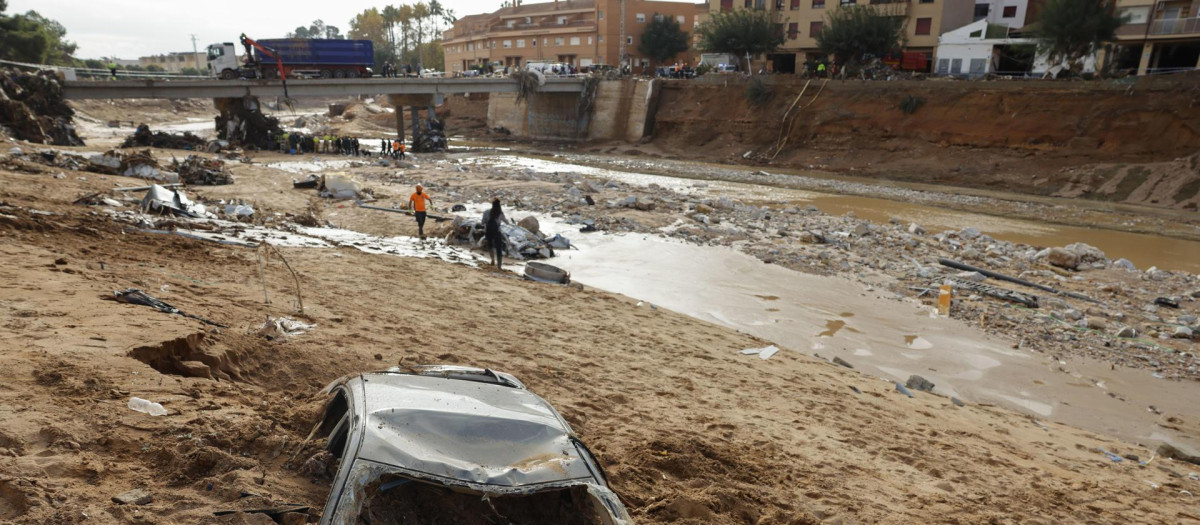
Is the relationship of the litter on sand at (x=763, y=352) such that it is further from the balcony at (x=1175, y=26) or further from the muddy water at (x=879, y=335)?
the balcony at (x=1175, y=26)

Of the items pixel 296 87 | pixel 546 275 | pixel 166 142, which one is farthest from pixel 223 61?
pixel 546 275

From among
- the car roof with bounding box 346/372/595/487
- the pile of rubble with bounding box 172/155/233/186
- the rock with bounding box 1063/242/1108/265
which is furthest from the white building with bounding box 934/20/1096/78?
the car roof with bounding box 346/372/595/487

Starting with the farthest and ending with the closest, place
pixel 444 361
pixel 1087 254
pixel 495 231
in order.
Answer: pixel 1087 254 → pixel 495 231 → pixel 444 361

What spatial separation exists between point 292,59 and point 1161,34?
4893 cm

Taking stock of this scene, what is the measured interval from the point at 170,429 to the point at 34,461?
0.75 m

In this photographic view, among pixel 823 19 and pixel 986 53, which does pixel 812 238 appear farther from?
pixel 823 19

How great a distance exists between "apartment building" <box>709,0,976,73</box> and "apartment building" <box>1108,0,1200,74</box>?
31.1 feet

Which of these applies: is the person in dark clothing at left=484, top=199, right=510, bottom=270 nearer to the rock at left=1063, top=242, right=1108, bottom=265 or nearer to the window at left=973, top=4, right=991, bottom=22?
the rock at left=1063, top=242, right=1108, bottom=265

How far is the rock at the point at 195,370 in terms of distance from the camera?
579cm

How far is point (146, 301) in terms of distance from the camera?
7242mm

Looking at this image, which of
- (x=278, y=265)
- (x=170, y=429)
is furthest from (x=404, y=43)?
Result: (x=170, y=429)

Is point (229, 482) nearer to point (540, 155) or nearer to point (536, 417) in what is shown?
point (536, 417)

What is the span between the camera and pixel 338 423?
3959 millimetres

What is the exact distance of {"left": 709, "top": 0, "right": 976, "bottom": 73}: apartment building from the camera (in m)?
44.1
